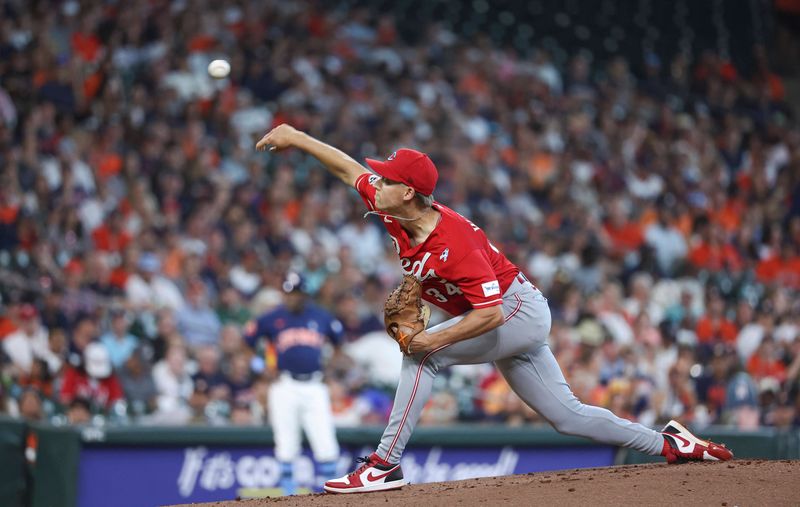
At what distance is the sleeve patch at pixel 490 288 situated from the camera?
16.0ft

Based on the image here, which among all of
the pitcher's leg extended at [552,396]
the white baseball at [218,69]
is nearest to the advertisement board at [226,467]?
the white baseball at [218,69]

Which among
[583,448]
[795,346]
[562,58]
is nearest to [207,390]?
[583,448]

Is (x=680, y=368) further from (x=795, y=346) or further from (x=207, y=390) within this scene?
(x=207, y=390)

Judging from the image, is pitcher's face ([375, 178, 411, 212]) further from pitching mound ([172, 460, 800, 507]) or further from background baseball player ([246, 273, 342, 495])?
background baseball player ([246, 273, 342, 495])

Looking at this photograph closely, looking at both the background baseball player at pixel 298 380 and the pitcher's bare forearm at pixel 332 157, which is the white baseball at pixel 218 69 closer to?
the pitcher's bare forearm at pixel 332 157

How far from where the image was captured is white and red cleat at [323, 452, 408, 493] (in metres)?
5.08

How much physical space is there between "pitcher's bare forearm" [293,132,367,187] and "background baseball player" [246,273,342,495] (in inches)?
140

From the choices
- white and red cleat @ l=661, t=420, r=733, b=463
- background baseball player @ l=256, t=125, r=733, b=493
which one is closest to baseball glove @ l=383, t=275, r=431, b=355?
background baseball player @ l=256, t=125, r=733, b=493

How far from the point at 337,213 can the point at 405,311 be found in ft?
23.7

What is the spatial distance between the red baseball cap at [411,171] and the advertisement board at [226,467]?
355cm

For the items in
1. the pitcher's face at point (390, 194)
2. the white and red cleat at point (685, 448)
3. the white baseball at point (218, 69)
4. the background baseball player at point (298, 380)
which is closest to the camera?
the pitcher's face at point (390, 194)

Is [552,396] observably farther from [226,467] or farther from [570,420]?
[226,467]

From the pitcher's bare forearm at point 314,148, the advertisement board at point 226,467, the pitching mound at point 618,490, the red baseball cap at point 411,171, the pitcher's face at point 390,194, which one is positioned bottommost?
the advertisement board at point 226,467

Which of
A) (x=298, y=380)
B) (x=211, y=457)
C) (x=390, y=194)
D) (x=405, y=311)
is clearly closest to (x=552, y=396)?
(x=405, y=311)
